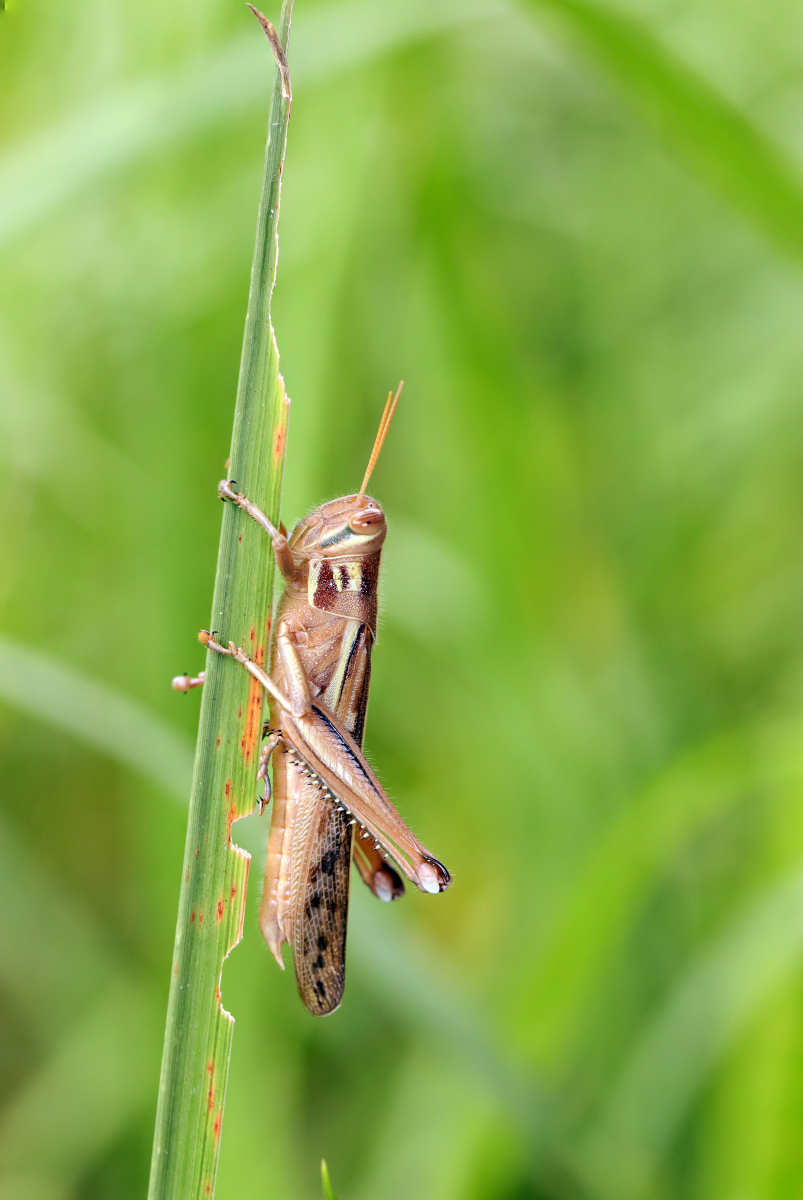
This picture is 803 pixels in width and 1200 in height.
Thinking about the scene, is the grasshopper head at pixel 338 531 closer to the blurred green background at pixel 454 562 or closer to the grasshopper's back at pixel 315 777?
the grasshopper's back at pixel 315 777

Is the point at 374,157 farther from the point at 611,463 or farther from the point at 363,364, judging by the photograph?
the point at 611,463

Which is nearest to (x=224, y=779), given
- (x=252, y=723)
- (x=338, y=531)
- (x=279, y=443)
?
(x=252, y=723)

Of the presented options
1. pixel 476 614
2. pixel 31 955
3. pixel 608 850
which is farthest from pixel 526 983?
pixel 31 955

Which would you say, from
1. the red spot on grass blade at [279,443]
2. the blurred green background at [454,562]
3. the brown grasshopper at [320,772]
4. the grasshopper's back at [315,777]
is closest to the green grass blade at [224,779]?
the red spot on grass blade at [279,443]

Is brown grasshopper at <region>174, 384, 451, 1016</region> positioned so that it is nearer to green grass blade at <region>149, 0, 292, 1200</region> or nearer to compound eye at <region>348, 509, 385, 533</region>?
compound eye at <region>348, 509, 385, 533</region>

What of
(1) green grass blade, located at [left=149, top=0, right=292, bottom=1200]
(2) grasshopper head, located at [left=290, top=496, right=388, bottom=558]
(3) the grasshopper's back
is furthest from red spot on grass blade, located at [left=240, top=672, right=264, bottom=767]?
(2) grasshopper head, located at [left=290, top=496, right=388, bottom=558]

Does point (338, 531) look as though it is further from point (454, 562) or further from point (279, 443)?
point (454, 562)
